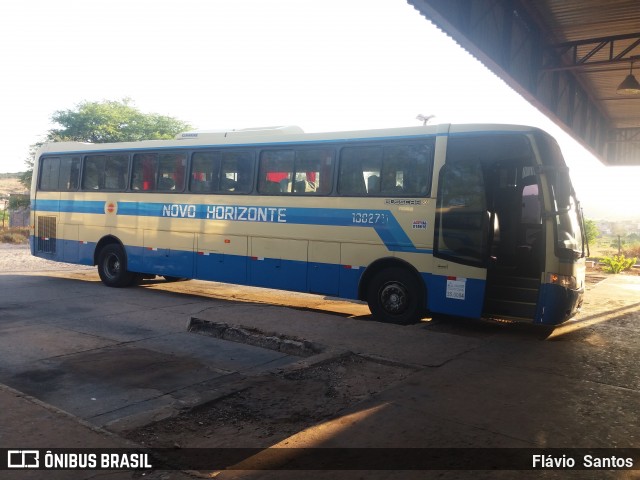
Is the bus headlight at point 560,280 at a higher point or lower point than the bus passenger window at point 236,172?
lower

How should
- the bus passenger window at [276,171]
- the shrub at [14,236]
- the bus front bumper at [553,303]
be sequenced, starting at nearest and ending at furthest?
the bus front bumper at [553,303]
the bus passenger window at [276,171]
the shrub at [14,236]

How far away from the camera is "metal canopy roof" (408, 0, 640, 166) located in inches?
401

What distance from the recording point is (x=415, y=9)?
8.77m

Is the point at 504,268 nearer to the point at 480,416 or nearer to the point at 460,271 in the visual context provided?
the point at 460,271

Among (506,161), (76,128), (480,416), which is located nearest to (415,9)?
(506,161)

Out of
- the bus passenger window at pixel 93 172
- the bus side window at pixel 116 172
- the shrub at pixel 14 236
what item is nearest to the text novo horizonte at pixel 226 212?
the bus side window at pixel 116 172

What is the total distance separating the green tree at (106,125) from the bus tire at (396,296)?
966 inches

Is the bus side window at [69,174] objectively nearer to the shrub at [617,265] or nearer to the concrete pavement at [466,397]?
the concrete pavement at [466,397]

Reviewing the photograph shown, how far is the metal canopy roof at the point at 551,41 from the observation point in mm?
10195

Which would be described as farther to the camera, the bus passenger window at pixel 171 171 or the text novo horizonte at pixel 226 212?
the bus passenger window at pixel 171 171

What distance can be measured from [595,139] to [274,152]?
16862 millimetres

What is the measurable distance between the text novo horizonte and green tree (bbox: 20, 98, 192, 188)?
2031 centimetres

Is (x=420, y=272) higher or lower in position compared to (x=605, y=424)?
higher

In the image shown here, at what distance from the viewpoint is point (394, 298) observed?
364 inches
